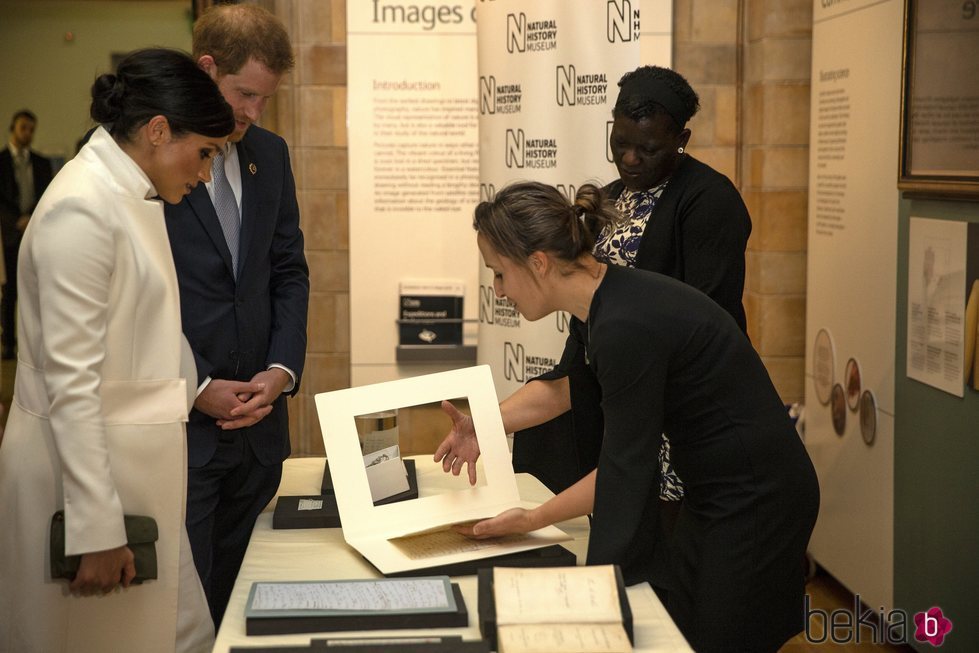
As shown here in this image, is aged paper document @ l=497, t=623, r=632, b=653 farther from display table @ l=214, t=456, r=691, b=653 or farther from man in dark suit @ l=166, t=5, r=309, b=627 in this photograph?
man in dark suit @ l=166, t=5, r=309, b=627

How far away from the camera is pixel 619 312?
190cm

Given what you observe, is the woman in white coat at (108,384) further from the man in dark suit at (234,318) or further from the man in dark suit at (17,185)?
the man in dark suit at (17,185)

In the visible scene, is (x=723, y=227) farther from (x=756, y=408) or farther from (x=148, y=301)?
(x=148, y=301)

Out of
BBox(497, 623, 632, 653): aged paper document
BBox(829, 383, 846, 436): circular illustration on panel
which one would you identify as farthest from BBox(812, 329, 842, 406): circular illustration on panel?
BBox(497, 623, 632, 653): aged paper document

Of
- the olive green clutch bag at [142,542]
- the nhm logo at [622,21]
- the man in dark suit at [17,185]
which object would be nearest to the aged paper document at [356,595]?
the olive green clutch bag at [142,542]

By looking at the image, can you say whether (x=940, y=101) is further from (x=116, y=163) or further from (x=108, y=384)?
(x=108, y=384)

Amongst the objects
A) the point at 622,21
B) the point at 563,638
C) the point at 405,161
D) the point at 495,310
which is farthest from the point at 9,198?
the point at 563,638

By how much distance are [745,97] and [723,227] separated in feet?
7.06

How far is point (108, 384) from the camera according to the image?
1.94 metres

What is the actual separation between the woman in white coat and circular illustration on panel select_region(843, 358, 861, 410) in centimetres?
252

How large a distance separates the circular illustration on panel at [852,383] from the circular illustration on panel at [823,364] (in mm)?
139

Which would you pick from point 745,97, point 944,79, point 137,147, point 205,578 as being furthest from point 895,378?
point 137,147

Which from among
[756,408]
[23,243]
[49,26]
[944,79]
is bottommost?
[756,408]

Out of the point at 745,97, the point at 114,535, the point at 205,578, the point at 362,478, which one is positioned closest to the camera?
the point at 114,535
